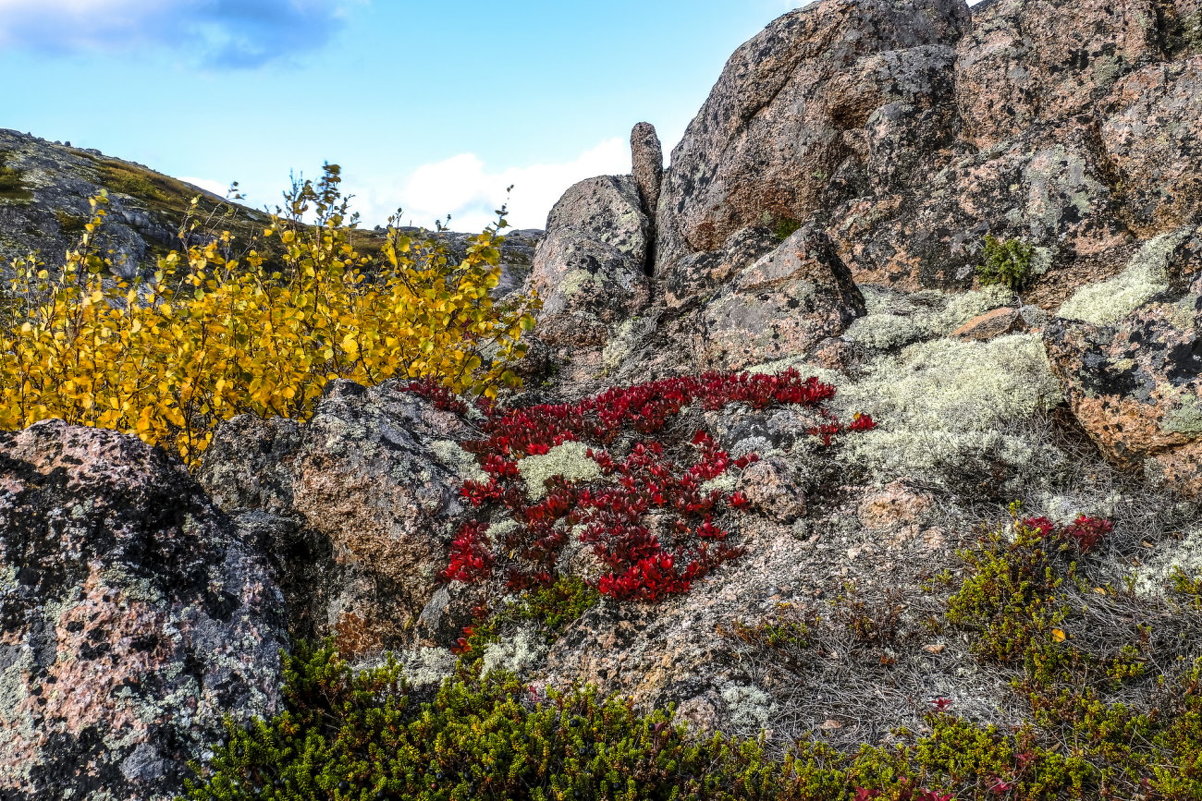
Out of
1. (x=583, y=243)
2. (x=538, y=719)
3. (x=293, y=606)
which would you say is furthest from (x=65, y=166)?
(x=538, y=719)

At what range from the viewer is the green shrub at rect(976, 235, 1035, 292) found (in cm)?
1159

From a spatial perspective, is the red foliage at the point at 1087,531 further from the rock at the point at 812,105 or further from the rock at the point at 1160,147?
the rock at the point at 812,105

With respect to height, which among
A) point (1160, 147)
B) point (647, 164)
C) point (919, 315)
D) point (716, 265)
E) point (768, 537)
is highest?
point (647, 164)

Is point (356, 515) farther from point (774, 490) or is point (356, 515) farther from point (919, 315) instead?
point (919, 315)

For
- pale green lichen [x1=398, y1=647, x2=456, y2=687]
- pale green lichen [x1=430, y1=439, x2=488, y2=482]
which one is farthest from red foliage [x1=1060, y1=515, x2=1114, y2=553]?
pale green lichen [x1=430, y1=439, x2=488, y2=482]

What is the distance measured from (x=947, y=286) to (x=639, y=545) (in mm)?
8633

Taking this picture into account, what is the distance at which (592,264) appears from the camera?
17.7m

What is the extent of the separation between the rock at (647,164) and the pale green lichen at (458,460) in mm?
14310

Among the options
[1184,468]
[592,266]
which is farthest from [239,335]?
[592,266]

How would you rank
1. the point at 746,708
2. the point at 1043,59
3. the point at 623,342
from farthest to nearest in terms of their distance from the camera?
the point at 623,342 → the point at 1043,59 → the point at 746,708

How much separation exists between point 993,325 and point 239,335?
10379mm

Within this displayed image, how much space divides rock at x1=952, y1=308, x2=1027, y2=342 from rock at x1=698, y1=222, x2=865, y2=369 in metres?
1.78

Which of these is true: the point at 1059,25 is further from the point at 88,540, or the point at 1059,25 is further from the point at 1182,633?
the point at 88,540

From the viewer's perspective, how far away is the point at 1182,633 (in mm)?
4828
